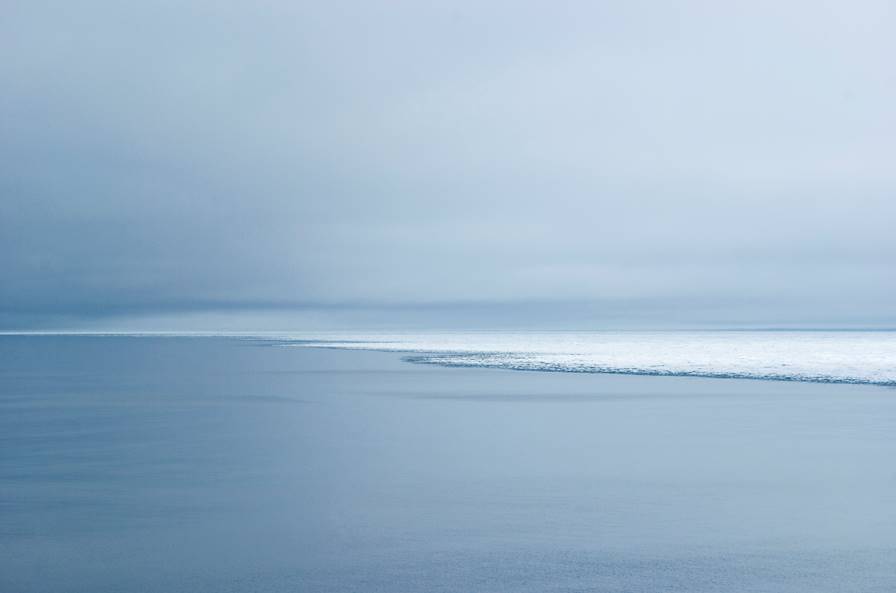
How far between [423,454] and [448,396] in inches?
405

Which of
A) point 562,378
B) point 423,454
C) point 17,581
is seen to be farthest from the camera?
point 562,378

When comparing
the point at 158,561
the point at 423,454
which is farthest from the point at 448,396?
the point at 158,561

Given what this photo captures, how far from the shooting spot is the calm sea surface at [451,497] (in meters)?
7.33

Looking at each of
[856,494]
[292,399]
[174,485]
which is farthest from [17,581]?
[292,399]

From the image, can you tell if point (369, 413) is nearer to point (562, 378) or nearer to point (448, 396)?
point (448, 396)

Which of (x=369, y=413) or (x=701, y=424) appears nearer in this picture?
(x=701, y=424)

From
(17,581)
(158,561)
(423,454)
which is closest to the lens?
(17,581)

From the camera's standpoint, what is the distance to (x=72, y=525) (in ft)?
29.6

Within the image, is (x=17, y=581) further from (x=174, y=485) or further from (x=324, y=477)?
(x=324, y=477)

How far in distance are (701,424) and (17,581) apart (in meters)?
13.1

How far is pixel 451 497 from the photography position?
10469 mm

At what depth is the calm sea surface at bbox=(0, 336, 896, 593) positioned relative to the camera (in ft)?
24.0

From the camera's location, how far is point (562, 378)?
3145 centimetres

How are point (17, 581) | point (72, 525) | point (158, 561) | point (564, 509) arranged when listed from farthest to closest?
1. point (564, 509)
2. point (72, 525)
3. point (158, 561)
4. point (17, 581)
